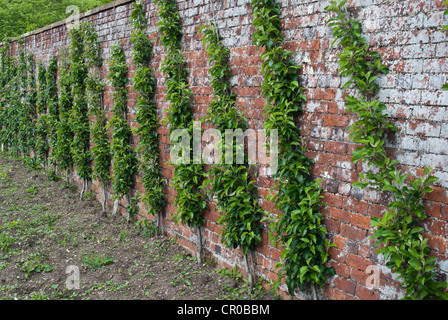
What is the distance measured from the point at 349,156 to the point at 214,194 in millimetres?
1434

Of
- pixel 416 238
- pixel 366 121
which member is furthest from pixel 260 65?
pixel 416 238

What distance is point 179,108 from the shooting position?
3889mm

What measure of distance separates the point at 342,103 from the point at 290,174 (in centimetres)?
65

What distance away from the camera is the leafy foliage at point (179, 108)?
12.7 ft

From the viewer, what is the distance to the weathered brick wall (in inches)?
83.4

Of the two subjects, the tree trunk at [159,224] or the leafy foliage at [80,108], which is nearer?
the tree trunk at [159,224]

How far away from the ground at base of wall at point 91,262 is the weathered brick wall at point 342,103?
1.15 feet

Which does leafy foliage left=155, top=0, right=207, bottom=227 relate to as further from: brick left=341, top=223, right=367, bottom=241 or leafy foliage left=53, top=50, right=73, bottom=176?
leafy foliage left=53, top=50, right=73, bottom=176

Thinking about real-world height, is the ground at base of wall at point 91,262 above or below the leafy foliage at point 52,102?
below

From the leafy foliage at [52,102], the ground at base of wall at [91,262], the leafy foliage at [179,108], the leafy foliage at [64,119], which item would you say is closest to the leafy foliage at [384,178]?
the ground at base of wall at [91,262]

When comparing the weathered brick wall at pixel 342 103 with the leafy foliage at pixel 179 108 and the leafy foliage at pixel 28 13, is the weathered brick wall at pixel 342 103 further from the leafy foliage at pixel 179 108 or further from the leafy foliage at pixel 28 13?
the leafy foliage at pixel 28 13

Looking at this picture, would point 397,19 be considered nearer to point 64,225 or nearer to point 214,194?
point 214,194

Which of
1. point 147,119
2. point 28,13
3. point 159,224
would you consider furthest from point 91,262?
point 28,13

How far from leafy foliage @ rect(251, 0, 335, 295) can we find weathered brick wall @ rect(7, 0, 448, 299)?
3.1 inches
